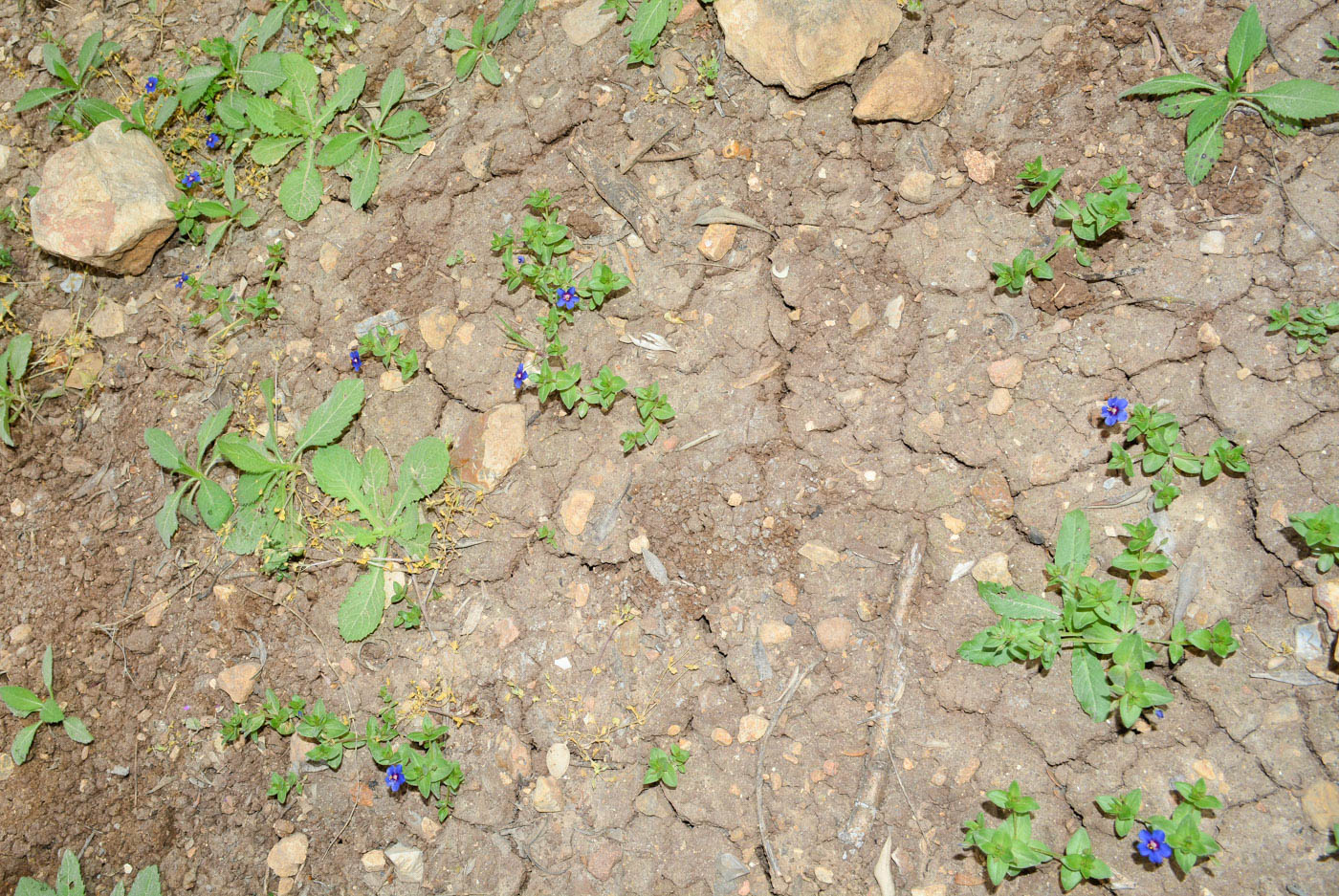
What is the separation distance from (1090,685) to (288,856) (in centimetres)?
269

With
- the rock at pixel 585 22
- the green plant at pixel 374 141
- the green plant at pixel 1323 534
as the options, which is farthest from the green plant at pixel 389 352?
the green plant at pixel 1323 534

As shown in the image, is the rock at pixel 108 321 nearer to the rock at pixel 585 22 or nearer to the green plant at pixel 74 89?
the green plant at pixel 74 89

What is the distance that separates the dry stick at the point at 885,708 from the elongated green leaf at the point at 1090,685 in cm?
50

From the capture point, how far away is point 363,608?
2.94 metres

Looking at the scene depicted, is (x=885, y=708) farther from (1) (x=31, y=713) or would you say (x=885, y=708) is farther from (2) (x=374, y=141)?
(1) (x=31, y=713)

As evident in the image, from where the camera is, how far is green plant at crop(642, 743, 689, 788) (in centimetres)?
260

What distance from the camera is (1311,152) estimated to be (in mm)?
2605

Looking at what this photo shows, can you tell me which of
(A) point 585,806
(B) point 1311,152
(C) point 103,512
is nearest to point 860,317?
(B) point 1311,152

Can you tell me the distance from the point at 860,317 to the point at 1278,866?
6.47 feet

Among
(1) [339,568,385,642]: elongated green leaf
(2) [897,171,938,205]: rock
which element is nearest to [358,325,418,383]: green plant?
(1) [339,568,385,642]: elongated green leaf

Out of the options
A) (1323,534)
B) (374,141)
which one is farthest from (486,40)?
(1323,534)

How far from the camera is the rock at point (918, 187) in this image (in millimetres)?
2885

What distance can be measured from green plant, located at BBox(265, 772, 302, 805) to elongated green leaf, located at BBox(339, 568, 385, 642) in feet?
1.71

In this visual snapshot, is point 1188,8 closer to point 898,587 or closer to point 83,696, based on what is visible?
point 898,587
